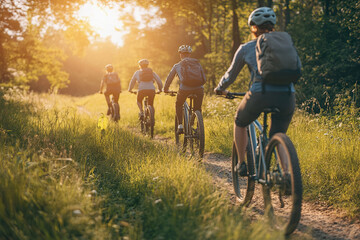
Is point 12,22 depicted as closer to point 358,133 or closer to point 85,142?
point 85,142

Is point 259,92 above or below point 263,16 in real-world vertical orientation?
below

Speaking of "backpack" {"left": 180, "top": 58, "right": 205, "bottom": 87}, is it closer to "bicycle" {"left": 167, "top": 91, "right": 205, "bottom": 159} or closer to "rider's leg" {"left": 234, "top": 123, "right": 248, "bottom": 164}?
"bicycle" {"left": 167, "top": 91, "right": 205, "bottom": 159}

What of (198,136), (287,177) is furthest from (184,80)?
(287,177)

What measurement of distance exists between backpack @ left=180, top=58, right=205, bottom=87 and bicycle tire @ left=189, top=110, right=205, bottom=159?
0.63 metres

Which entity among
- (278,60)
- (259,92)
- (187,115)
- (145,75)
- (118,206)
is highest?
(145,75)

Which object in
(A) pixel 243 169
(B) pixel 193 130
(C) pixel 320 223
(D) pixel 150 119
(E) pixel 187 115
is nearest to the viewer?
(C) pixel 320 223

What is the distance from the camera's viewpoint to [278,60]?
2545 millimetres

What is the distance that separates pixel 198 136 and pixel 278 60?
3.39 m

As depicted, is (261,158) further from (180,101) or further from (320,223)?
(180,101)

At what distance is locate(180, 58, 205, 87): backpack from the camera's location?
573 cm

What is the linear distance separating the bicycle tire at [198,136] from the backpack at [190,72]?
630 millimetres

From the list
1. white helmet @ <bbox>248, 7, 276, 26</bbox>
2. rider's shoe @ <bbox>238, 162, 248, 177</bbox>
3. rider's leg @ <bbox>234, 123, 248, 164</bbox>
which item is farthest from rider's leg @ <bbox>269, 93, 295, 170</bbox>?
white helmet @ <bbox>248, 7, 276, 26</bbox>

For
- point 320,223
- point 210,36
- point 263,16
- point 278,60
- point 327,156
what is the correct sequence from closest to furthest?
point 278,60 → point 263,16 → point 320,223 → point 327,156 → point 210,36

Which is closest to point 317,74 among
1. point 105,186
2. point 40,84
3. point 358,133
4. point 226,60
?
point 226,60
